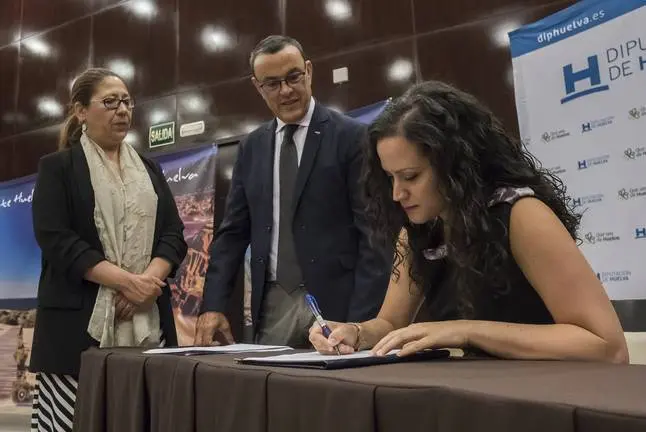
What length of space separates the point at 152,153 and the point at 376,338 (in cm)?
299

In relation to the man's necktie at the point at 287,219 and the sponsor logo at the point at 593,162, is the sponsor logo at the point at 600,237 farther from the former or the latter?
the man's necktie at the point at 287,219

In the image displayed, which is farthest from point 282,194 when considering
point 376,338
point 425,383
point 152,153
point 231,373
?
point 152,153

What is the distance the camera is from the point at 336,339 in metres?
1.10

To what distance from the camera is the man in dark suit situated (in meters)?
1.61

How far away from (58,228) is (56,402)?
44 cm

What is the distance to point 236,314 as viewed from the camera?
3371 millimetres

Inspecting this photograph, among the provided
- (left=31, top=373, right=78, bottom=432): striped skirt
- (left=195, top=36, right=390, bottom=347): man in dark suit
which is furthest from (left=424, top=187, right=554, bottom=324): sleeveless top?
(left=31, top=373, right=78, bottom=432): striped skirt

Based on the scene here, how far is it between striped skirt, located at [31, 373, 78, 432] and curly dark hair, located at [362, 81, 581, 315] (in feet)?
3.05

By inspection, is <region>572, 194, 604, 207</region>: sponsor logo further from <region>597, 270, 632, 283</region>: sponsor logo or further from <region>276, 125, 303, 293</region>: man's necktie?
<region>276, 125, 303, 293</region>: man's necktie

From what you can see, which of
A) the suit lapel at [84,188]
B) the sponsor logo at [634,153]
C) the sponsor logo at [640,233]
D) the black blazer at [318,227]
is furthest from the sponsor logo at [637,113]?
the suit lapel at [84,188]

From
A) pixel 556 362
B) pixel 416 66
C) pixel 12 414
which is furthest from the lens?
pixel 12 414

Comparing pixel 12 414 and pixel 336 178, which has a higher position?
pixel 336 178

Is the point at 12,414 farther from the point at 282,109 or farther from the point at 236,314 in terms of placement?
the point at 282,109

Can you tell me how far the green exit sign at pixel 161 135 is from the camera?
154 inches
